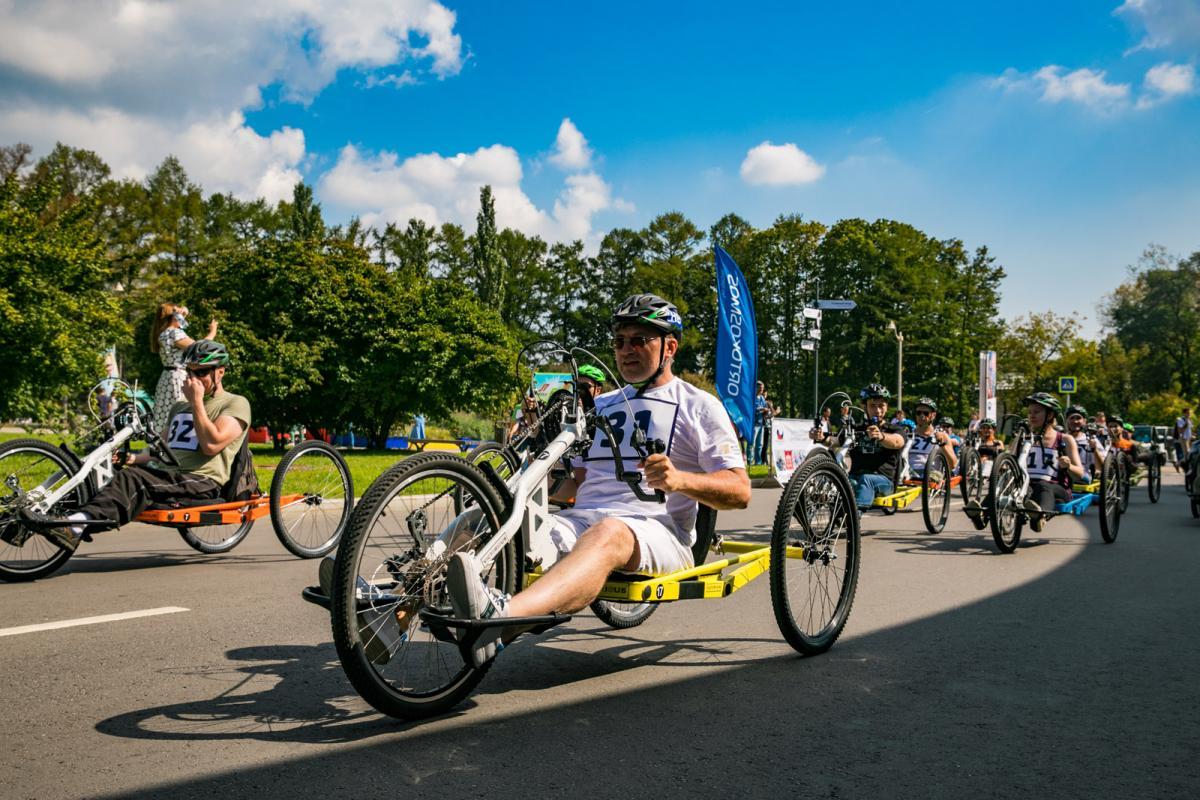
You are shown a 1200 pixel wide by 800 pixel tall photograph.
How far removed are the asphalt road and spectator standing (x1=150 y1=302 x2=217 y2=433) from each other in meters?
2.52

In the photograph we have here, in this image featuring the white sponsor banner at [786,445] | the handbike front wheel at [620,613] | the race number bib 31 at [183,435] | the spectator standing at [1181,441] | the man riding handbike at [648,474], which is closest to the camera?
the man riding handbike at [648,474]

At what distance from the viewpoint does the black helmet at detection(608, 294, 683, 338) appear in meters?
4.16

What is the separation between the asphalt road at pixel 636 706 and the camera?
292 centimetres

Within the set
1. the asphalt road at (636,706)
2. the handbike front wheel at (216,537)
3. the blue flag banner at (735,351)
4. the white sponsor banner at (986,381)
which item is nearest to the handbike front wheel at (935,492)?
the asphalt road at (636,706)

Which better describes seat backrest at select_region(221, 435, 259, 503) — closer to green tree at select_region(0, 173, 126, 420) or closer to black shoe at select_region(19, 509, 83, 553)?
black shoe at select_region(19, 509, 83, 553)

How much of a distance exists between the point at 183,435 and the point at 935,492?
7.70m

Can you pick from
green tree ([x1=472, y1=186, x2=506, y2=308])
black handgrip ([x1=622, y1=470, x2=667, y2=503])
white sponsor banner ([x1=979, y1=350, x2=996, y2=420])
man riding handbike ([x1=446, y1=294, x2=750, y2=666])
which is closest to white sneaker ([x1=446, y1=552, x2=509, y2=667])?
man riding handbike ([x1=446, y1=294, x2=750, y2=666])

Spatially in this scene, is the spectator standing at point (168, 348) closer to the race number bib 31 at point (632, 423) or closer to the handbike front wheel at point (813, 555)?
the race number bib 31 at point (632, 423)

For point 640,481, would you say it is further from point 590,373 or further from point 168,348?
point 168,348

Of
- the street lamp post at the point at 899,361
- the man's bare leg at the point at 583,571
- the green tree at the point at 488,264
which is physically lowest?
the man's bare leg at the point at 583,571

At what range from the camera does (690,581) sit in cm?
399

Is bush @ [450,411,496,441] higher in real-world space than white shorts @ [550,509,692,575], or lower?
higher

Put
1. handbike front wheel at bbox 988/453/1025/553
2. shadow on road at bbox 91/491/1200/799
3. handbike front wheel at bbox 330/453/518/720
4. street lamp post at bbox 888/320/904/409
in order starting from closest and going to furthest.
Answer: shadow on road at bbox 91/491/1200/799 → handbike front wheel at bbox 330/453/518/720 → handbike front wheel at bbox 988/453/1025/553 → street lamp post at bbox 888/320/904/409

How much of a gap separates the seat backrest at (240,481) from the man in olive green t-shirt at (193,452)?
4 cm
